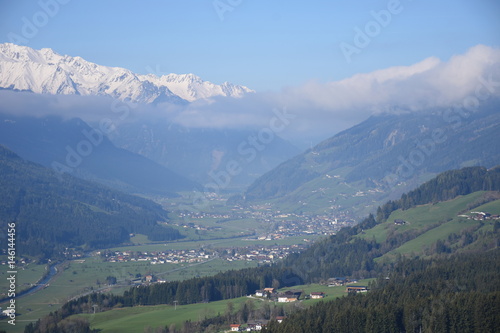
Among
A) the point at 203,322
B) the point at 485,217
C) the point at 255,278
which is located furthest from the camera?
the point at 485,217

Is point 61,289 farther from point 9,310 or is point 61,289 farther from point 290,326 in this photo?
point 290,326

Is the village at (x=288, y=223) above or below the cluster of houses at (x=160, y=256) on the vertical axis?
above

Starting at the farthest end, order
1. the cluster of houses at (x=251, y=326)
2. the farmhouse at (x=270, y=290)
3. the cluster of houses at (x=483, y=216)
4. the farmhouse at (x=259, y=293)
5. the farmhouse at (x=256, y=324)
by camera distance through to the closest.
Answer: the cluster of houses at (x=483, y=216), the farmhouse at (x=259, y=293), the farmhouse at (x=270, y=290), the cluster of houses at (x=251, y=326), the farmhouse at (x=256, y=324)

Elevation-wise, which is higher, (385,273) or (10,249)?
(10,249)

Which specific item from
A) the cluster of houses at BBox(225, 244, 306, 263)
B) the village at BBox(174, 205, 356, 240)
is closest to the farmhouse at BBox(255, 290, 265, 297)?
the cluster of houses at BBox(225, 244, 306, 263)

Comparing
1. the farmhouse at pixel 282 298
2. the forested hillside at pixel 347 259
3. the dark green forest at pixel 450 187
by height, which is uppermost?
the dark green forest at pixel 450 187

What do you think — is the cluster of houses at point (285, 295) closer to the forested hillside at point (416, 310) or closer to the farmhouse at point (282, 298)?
the farmhouse at point (282, 298)

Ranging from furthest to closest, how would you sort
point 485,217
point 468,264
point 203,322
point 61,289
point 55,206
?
1. point 55,206
2. point 485,217
3. point 61,289
4. point 468,264
5. point 203,322

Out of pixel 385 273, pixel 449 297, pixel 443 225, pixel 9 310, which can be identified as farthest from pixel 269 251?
pixel 449 297

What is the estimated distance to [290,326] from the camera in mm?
54281

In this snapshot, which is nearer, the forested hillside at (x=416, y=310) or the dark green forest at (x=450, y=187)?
the forested hillside at (x=416, y=310)

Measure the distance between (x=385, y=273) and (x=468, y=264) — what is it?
16.4 m

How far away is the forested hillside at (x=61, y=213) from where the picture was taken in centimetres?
12950

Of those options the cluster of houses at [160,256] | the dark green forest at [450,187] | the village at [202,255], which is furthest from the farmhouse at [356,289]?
the cluster of houses at [160,256]
